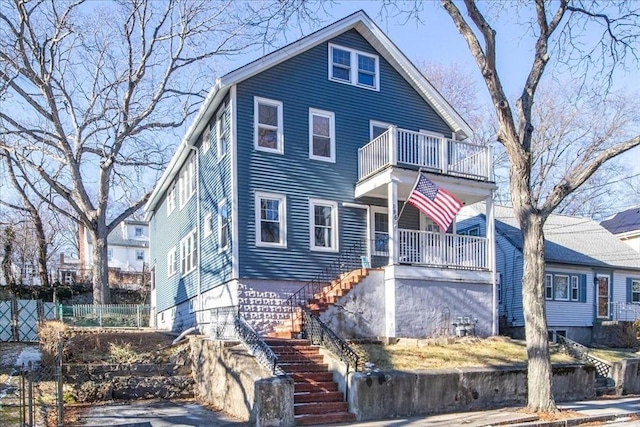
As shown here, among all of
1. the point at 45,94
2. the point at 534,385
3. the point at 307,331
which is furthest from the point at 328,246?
the point at 45,94

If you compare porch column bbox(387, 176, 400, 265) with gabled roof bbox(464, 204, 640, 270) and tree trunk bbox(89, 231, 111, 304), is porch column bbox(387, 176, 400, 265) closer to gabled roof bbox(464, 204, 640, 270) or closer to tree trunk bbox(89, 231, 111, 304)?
gabled roof bbox(464, 204, 640, 270)

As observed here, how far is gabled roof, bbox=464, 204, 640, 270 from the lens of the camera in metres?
24.3

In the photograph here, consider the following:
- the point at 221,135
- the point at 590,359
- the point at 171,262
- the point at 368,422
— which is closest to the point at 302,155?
the point at 221,135

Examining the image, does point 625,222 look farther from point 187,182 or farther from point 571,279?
point 187,182

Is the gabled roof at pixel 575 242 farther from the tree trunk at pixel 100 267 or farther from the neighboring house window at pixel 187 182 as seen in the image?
the tree trunk at pixel 100 267

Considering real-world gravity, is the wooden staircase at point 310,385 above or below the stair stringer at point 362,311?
below

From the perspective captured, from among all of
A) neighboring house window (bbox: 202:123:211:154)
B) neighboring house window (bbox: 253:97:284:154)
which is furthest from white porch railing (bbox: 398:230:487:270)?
neighboring house window (bbox: 202:123:211:154)

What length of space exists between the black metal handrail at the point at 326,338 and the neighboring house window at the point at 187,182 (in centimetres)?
778

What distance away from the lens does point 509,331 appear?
22609mm

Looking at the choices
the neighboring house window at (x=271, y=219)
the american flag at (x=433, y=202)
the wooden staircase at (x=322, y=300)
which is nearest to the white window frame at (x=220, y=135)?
the neighboring house window at (x=271, y=219)

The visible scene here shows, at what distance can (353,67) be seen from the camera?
18.1m

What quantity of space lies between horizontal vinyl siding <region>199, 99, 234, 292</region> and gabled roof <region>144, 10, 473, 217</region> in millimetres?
626

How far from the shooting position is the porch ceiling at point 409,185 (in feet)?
52.0

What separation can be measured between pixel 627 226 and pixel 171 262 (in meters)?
26.1
